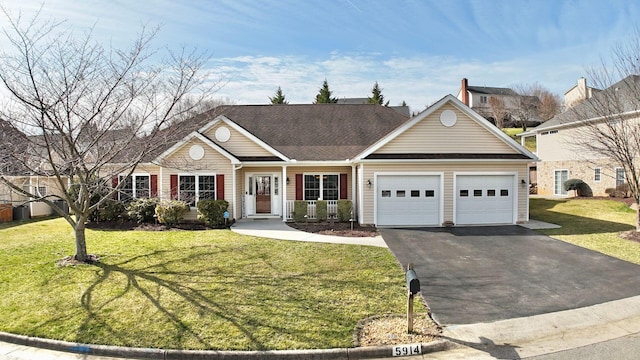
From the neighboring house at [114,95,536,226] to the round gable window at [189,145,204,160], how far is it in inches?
1.6

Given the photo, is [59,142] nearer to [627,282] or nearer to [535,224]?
[627,282]

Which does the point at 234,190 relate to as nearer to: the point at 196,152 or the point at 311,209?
the point at 196,152

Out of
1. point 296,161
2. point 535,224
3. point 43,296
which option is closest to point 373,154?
point 296,161

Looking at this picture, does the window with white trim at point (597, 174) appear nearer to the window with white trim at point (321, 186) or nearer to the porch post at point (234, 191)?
the window with white trim at point (321, 186)

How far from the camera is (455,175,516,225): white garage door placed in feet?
50.4

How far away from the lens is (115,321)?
6379 mm

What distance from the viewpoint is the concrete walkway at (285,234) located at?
492 inches

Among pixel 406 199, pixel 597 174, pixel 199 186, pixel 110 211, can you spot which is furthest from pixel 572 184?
pixel 110 211

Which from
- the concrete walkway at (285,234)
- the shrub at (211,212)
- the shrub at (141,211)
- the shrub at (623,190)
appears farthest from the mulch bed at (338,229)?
the shrub at (623,190)

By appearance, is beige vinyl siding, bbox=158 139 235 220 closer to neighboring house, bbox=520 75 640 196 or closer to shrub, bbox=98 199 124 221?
shrub, bbox=98 199 124 221

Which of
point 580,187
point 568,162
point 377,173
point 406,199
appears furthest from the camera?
point 568,162

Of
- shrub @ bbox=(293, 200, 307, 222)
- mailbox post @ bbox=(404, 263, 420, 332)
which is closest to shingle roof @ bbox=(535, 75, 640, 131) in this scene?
shrub @ bbox=(293, 200, 307, 222)

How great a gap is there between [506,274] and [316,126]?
1323 cm

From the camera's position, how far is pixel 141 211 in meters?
15.6
